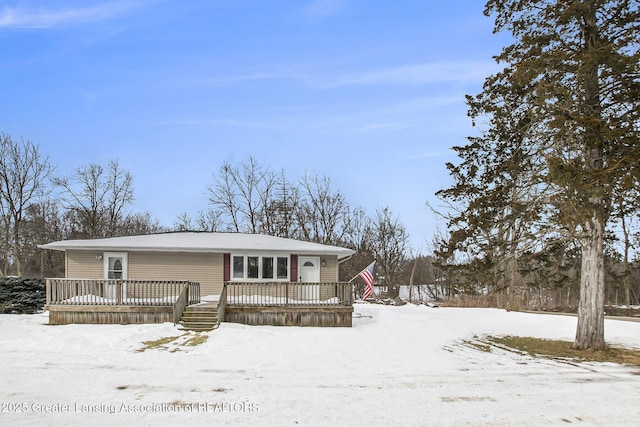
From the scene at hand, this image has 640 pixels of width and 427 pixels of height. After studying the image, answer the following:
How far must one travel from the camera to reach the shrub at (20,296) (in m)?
22.7

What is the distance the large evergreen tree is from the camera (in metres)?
11.9

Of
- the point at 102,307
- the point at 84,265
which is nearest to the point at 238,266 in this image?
the point at 102,307

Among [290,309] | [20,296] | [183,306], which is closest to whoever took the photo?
[183,306]

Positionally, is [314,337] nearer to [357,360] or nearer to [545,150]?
[357,360]

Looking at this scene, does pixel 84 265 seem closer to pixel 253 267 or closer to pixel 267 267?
pixel 253 267

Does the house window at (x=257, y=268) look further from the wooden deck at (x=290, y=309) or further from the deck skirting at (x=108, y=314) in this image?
the deck skirting at (x=108, y=314)

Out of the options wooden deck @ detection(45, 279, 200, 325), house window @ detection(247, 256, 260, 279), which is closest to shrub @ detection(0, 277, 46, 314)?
wooden deck @ detection(45, 279, 200, 325)

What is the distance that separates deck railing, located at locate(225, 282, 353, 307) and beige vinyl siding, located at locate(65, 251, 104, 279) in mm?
5168

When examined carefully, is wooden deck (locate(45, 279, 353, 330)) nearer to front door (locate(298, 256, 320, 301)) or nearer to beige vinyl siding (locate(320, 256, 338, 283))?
front door (locate(298, 256, 320, 301))

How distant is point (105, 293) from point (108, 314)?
5.30 feet

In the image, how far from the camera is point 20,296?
23.2 m

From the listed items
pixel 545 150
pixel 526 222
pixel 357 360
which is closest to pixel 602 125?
pixel 545 150

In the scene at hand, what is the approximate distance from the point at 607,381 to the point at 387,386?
15.0 feet

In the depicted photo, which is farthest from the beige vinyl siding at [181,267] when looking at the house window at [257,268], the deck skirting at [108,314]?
the deck skirting at [108,314]
